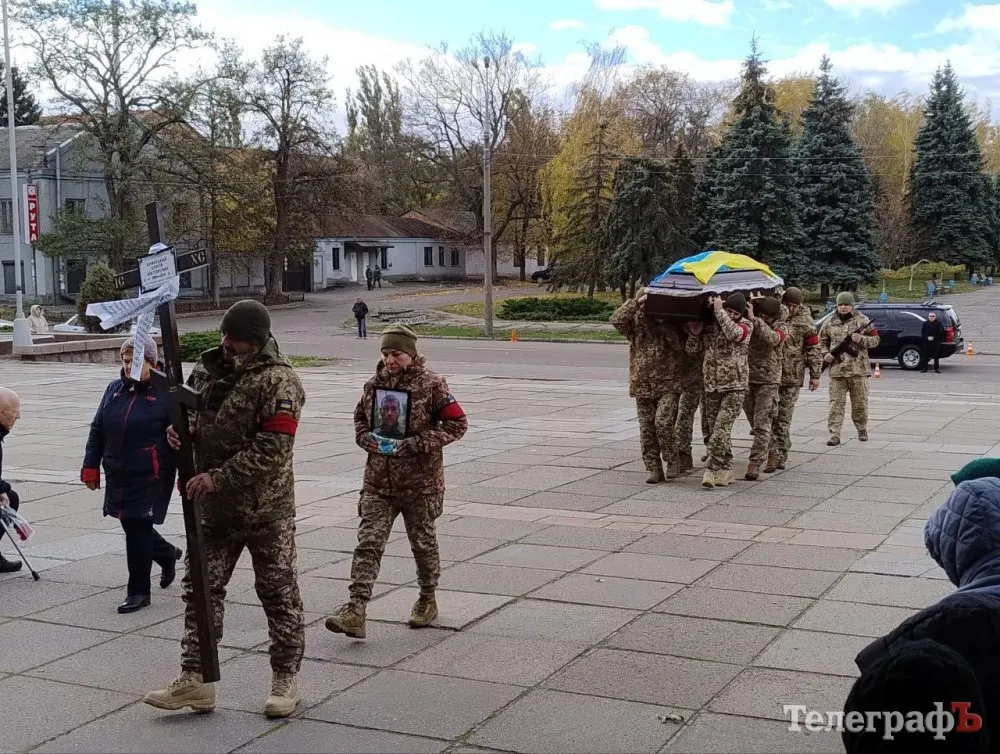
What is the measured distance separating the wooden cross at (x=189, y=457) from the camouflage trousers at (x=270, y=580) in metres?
0.10

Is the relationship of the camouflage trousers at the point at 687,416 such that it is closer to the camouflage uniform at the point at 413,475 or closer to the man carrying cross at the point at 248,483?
the camouflage uniform at the point at 413,475

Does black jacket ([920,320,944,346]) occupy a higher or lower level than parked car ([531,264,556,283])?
lower

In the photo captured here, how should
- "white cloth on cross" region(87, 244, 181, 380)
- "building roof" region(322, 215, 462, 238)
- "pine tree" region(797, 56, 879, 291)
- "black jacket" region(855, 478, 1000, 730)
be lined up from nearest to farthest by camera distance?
"black jacket" region(855, 478, 1000, 730) < "white cloth on cross" region(87, 244, 181, 380) < "pine tree" region(797, 56, 879, 291) < "building roof" region(322, 215, 462, 238)

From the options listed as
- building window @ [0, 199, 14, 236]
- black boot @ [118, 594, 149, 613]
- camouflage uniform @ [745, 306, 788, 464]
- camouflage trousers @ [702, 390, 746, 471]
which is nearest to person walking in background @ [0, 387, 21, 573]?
black boot @ [118, 594, 149, 613]

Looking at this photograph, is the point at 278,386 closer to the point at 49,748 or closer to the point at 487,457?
the point at 49,748

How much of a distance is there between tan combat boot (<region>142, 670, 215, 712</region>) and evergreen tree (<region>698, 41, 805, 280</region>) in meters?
46.1

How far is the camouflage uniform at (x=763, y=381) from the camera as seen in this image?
1121 centimetres

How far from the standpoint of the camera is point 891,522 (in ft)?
30.1

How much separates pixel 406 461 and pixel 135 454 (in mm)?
1774

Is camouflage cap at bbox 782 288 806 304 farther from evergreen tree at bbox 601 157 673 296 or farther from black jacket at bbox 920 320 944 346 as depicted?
evergreen tree at bbox 601 157 673 296

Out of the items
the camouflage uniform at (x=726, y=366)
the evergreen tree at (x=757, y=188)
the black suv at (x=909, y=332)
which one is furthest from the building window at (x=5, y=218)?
the camouflage uniform at (x=726, y=366)

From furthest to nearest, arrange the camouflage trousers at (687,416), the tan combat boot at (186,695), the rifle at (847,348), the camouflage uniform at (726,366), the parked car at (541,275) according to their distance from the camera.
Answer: the parked car at (541,275)
the rifle at (847,348)
the camouflage trousers at (687,416)
the camouflage uniform at (726,366)
the tan combat boot at (186,695)

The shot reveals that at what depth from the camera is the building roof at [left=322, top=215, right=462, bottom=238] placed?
76144 millimetres

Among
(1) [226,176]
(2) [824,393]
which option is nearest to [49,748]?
(2) [824,393]
